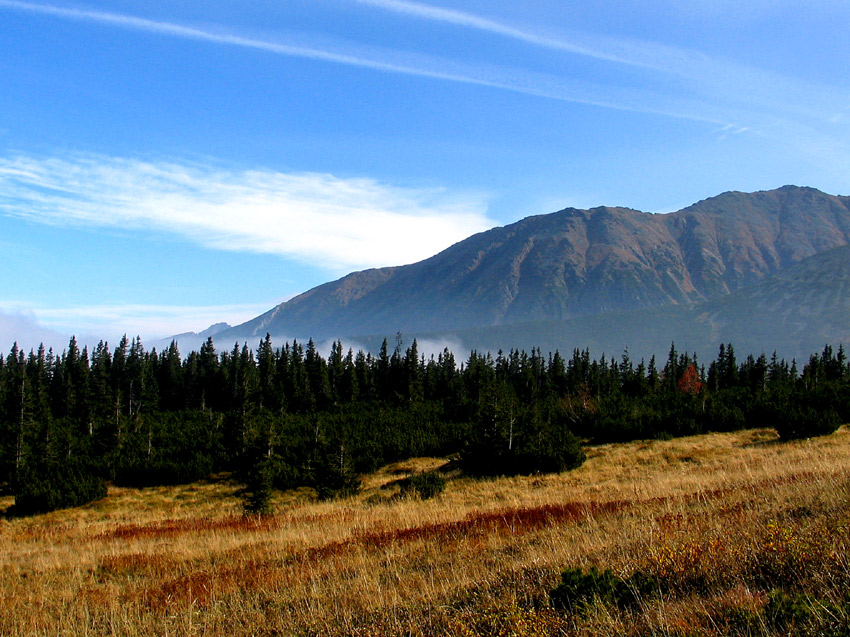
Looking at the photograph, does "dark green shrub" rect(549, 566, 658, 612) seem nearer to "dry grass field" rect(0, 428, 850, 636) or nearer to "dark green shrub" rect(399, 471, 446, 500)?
"dry grass field" rect(0, 428, 850, 636)

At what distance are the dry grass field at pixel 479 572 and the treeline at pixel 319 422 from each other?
2053cm

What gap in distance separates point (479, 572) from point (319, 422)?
54089 mm

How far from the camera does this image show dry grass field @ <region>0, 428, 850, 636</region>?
201 inches

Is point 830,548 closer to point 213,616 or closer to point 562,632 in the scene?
point 562,632

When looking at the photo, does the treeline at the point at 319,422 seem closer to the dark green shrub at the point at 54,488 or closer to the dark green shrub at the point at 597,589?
the dark green shrub at the point at 54,488

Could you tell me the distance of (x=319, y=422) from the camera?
59.6 m

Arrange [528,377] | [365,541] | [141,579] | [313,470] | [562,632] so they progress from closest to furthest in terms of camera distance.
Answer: [562,632], [141,579], [365,541], [313,470], [528,377]

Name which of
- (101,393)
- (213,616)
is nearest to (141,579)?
(213,616)

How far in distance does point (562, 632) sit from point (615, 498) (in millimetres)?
10757

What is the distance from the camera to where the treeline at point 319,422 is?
37.4 m

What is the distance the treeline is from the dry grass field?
20533 mm

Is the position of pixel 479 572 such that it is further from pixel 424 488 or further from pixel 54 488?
pixel 54 488

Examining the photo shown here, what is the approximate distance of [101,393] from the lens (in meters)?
90.9

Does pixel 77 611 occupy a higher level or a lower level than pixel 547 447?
higher
